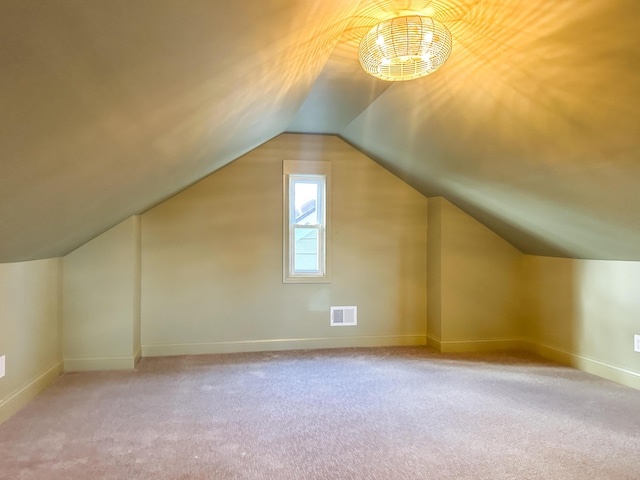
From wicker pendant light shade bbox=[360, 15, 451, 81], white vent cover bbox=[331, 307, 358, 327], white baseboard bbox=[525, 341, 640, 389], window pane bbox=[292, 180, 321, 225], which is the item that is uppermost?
wicker pendant light shade bbox=[360, 15, 451, 81]

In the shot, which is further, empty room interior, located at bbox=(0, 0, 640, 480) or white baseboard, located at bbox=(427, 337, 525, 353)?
white baseboard, located at bbox=(427, 337, 525, 353)

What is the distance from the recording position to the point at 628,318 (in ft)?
11.0

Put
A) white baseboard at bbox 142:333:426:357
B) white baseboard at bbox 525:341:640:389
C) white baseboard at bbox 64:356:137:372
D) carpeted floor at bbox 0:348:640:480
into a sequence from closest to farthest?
carpeted floor at bbox 0:348:640:480
white baseboard at bbox 525:341:640:389
white baseboard at bbox 64:356:137:372
white baseboard at bbox 142:333:426:357

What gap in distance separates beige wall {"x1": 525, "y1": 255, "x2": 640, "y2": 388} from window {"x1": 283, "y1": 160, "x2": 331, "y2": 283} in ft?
7.17

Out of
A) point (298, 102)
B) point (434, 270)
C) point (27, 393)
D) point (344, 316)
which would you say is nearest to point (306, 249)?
point (344, 316)

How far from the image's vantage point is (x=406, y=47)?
79.7 inches

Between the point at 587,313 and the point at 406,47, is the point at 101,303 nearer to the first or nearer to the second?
the point at 406,47

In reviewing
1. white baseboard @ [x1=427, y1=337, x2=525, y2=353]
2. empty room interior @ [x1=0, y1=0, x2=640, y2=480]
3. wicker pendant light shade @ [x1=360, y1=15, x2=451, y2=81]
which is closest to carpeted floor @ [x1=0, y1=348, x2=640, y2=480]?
empty room interior @ [x1=0, y1=0, x2=640, y2=480]

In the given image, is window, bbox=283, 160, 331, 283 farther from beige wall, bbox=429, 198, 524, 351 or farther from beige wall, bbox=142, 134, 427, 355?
beige wall, bbox=429, 198, 524, 351

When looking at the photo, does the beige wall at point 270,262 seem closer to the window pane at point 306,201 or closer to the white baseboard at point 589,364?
the window pane at point 306,201

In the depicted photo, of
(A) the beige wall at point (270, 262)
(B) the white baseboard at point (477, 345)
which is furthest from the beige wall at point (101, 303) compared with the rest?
(B) the white baseboard at point (477, 345)

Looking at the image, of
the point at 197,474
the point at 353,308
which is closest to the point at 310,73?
the point at 197,474

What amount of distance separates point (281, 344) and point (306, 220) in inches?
51.4

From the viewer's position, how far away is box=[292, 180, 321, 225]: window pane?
4465 millimetres
